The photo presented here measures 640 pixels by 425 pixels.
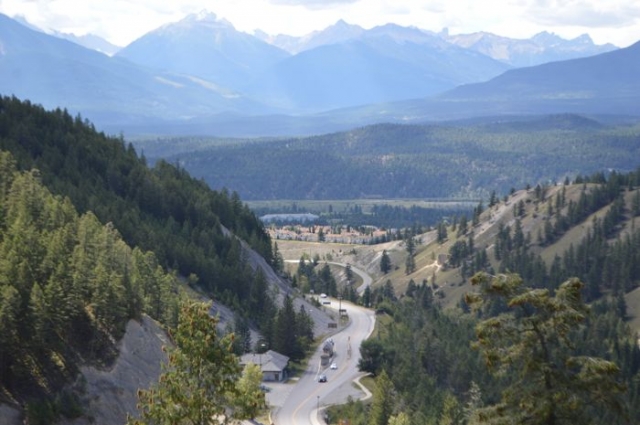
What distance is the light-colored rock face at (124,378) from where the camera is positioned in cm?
6247

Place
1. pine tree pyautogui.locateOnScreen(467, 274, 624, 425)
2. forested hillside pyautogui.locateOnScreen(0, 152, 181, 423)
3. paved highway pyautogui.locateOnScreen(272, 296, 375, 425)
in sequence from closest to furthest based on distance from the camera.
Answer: pine tree pyautogui.locateOnScreen(467, 274, 624, 425) < forested hillside pyautogui.locateOnScreen(0, 152, 181, 423) < paved highway pyautogui.locateOnScreen(272, 296, 375, 425)

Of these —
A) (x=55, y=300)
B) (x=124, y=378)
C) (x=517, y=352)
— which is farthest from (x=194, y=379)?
(x=124, y=378)

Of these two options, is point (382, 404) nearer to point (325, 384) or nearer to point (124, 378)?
point (325, 384)

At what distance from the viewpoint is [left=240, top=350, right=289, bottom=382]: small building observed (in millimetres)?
99188

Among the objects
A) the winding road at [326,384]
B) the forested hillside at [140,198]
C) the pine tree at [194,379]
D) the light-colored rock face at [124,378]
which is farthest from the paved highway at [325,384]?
the pine tree at [194,379]

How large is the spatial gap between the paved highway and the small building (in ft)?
6.95

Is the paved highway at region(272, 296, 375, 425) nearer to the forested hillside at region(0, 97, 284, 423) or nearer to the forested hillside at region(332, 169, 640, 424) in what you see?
the forested hillside at region(332, 169, 640, 424)

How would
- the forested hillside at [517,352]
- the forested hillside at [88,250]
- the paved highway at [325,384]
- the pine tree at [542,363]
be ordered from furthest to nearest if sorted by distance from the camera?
1. the paved highway at [325,384]
2. the forested hillside at [88,250]
3. the forested hillside at [517,352]
4. the pine tree at [542,363]

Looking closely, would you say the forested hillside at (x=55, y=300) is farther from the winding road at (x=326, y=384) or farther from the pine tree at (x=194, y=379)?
the pine tree at (x=194, y=379)

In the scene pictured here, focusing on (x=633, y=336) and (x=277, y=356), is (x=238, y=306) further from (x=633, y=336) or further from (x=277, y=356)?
(x=633, y=336)

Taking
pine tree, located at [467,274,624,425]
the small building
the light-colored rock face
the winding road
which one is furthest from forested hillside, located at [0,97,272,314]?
pine tree, located at [467,274,624,425]

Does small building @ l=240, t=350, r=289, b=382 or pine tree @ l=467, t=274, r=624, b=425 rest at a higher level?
pine tree @ l=467, t=274, r=624, b=425

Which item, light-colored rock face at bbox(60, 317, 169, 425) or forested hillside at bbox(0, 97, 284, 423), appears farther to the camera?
light-colored rock face at bbox(60, 317, 169, 425)

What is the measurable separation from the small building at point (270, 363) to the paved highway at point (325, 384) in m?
2.12
